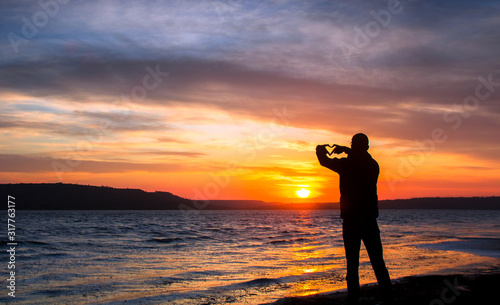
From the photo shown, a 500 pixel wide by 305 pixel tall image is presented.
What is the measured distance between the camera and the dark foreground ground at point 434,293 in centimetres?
739

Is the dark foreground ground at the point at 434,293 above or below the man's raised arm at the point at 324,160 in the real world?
below

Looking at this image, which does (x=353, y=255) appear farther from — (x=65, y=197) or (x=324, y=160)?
(x=65, y=197)

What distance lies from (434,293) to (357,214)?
3621 mm

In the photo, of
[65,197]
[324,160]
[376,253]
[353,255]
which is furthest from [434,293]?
[65,197]

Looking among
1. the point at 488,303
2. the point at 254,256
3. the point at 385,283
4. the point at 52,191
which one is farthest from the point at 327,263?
the point at 52,191

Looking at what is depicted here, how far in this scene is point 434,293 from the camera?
820cm

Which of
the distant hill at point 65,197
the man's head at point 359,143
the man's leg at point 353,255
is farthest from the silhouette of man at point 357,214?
the distant hill at point 65,197

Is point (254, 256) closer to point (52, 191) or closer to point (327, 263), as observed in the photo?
point (327, 263)

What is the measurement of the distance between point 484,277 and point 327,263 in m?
6.58

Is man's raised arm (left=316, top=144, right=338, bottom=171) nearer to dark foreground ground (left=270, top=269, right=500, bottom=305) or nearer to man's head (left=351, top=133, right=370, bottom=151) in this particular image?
man's head (left=351, top=133, right=370, bottom=151)

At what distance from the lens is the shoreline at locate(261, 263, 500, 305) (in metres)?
7.42

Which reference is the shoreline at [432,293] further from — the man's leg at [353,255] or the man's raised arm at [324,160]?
the man's raised arm at [324,160]

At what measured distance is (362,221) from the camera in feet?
19.4

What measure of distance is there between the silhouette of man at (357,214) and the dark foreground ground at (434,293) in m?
1.43
